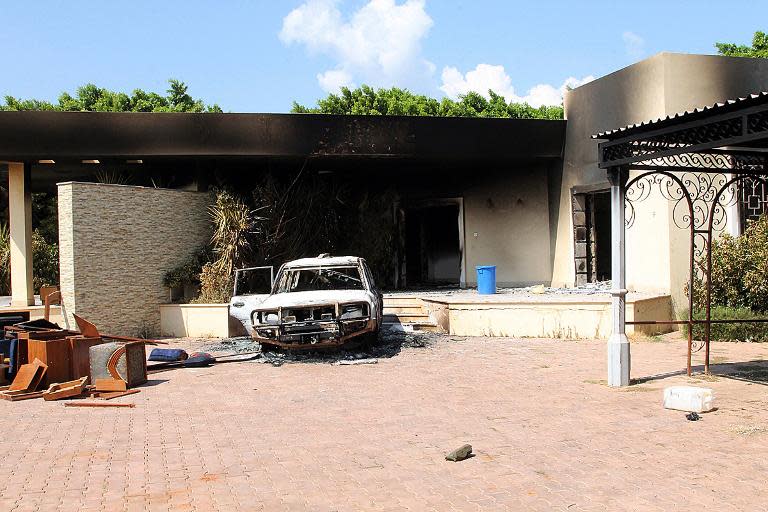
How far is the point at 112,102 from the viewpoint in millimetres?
35875

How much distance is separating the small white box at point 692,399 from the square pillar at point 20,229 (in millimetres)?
14412

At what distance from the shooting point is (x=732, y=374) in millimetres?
9211

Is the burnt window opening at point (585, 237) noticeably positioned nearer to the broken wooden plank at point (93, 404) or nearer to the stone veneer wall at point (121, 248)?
the stone veneer wall at point (121, 248)

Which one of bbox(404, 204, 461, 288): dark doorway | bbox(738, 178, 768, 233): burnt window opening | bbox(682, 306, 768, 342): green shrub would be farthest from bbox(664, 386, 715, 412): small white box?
bbox(404, 204, 461, 288): dark doorway

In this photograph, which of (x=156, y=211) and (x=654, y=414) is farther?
(x=156, y=211)

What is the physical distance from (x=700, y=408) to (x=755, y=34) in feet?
94.4

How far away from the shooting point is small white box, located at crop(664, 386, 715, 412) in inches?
277

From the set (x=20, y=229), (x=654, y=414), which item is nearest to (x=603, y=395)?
(x=654, y=414)

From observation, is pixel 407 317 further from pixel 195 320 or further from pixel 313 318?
pixel 195 320

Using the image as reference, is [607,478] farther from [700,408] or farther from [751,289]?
[751,289]

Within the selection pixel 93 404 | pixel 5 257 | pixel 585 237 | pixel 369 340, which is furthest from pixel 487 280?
pixel 5 257

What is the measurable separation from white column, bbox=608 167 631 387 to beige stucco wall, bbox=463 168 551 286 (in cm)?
877

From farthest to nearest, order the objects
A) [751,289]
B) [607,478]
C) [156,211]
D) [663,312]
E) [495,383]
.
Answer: [156,211]
[663,312]
[751,289]
[495,383]
[607,478]

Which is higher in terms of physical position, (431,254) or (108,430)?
(431,254)
